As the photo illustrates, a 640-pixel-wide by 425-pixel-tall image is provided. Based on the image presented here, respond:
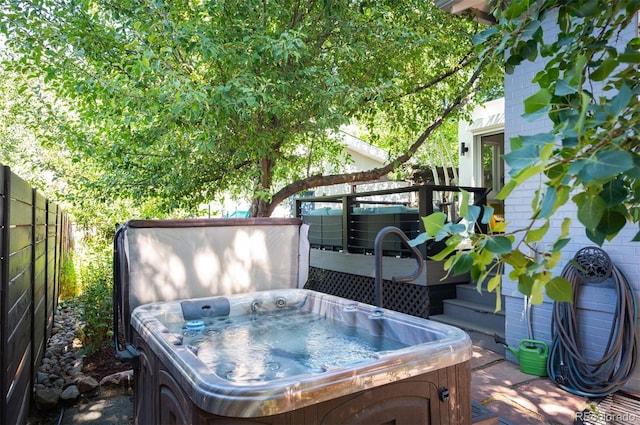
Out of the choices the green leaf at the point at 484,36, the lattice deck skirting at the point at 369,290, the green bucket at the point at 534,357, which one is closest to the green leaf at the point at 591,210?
the green leaf at the point at 484,36

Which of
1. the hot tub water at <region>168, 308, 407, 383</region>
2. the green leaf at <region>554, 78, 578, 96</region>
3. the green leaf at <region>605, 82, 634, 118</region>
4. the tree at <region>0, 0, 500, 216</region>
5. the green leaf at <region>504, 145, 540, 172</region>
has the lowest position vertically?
the hot tub water at <region>168, 308, 407, 383</region>

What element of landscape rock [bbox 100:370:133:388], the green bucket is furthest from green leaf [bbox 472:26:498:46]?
landscape rock [bbox 100:370:133:388]

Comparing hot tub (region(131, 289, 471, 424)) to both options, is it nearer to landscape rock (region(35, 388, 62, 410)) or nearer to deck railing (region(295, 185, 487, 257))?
landscape rock (region(35, 388, 62, 410))

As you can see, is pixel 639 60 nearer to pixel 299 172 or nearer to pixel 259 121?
pixel 259 121

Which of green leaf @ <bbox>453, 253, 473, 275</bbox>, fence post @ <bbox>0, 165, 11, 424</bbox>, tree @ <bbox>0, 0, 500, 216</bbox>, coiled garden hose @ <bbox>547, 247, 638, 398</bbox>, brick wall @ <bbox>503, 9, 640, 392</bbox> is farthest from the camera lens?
tree @ <bbox>0, 0, 500, 216</bbox>

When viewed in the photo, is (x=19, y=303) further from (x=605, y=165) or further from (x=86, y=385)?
(x=605, y=165)

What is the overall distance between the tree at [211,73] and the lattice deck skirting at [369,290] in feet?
5.40

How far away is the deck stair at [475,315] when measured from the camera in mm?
4512

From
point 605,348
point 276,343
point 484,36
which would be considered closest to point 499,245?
point 484,36

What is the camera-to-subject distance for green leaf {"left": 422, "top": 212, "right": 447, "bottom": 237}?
829mm

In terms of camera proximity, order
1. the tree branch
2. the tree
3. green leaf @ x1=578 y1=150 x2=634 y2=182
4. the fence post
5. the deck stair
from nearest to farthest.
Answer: green leaf @ x1=578 y1=150 x2=634 y2=182 < the fence post < the tree < the deck stair < the tree branch

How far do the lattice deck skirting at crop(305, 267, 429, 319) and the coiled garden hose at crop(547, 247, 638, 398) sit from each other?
176 centimetres

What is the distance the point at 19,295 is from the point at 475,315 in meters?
4.32

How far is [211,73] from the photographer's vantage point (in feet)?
14.9
